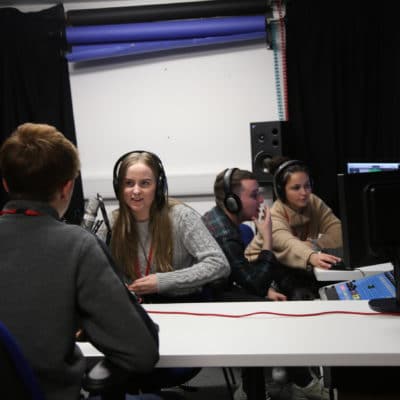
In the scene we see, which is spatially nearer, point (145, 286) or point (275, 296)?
point (145, 286)

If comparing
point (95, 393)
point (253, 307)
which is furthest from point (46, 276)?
point (253, 307)

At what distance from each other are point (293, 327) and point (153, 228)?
0.85 meters

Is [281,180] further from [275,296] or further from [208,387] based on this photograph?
[208,387]

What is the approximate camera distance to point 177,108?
4.31 metres

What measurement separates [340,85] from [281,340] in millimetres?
3153

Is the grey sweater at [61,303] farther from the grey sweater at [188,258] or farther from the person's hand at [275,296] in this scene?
the person's hand at [275,296]

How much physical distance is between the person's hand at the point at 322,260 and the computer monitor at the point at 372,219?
27.4 inches

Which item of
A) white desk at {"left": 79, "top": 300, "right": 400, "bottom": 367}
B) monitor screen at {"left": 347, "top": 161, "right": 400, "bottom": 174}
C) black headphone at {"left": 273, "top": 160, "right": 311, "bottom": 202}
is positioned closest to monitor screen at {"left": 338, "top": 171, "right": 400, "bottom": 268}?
white desk at {"left": 79, "top": 300, "right": 400, "bottom": 367}

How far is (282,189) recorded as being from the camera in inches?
118

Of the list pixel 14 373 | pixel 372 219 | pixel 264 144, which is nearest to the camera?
pixel 14 373

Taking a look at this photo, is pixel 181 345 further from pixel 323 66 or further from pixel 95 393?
pixel 323 66

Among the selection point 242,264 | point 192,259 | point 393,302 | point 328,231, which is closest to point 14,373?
point 393,302

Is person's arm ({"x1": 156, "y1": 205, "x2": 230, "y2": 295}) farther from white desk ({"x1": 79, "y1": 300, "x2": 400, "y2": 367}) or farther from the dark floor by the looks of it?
the dark floor

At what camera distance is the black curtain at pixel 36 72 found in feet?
13.6
